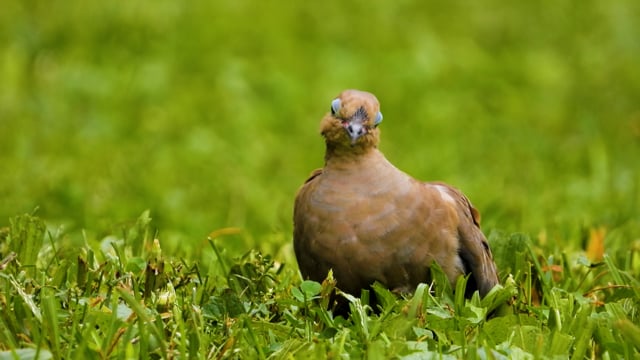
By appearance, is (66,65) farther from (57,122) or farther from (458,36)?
(458,36)

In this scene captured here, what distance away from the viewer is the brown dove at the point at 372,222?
16.0 ft

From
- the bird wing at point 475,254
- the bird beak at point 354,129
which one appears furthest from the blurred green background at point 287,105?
the bird beak at point 354,129

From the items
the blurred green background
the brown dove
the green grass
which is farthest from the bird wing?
the blurred green background

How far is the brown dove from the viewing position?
192 inches

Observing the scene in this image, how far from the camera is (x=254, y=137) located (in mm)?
9469

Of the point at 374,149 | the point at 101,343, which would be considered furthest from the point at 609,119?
the point at 101,343

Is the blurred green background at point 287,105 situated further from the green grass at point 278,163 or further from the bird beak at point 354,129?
the bird beak at point 354,129

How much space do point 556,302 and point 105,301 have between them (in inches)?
58.8

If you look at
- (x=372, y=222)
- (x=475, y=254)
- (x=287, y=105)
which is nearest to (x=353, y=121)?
(x=372, y=222)

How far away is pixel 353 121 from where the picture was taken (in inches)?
201

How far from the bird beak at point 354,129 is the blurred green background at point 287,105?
1.41 metres

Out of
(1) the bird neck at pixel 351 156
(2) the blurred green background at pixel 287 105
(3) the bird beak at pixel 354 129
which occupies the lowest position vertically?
(2) the blurred green background at pixel 287 105

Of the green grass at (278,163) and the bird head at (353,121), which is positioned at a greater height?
the bird head at (353,121)

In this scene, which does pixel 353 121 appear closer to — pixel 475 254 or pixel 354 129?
pixel 354 129
